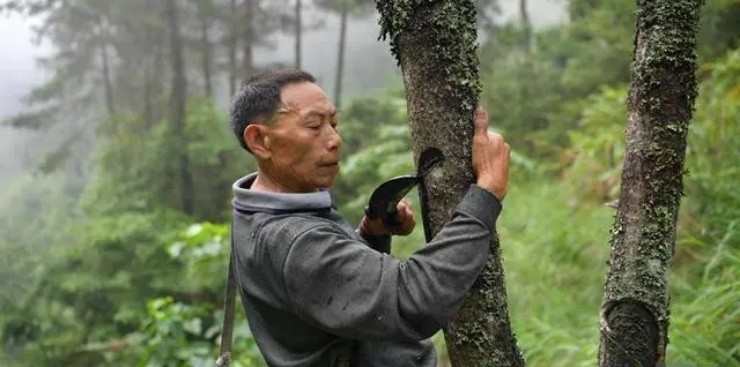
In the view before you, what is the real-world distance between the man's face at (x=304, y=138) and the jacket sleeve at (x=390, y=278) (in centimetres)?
21

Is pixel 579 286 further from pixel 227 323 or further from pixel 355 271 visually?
pixel 355 271

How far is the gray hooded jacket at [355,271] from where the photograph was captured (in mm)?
1276

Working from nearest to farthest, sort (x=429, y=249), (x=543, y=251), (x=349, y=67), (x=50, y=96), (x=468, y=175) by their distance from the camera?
1. (x=429, y=249)
2. (x=468, y=175)
3. (x=543, y=251)
4. (x=50, y=96)
5. (x=349, y=67)

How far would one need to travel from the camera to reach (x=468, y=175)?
1.41m

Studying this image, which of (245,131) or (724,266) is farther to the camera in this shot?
(724,266)

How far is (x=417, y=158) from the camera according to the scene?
147 centimetres

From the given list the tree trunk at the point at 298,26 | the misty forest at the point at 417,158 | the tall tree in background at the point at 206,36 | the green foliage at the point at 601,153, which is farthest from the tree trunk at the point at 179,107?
the green foliage at the point at 601,153

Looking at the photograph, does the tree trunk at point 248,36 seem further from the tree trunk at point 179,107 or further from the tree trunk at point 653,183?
the tree trunk at point 653,183

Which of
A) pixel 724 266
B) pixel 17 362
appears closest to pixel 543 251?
pixel 724 266

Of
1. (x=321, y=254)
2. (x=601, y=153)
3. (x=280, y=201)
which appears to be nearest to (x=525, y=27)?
(x=601, y=153)

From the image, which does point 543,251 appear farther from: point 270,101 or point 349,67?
point 349,67

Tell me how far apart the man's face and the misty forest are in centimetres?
20

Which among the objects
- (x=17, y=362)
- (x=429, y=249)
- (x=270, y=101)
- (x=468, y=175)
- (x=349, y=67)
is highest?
(x=349, y=67)

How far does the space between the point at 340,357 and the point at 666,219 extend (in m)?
0.81
